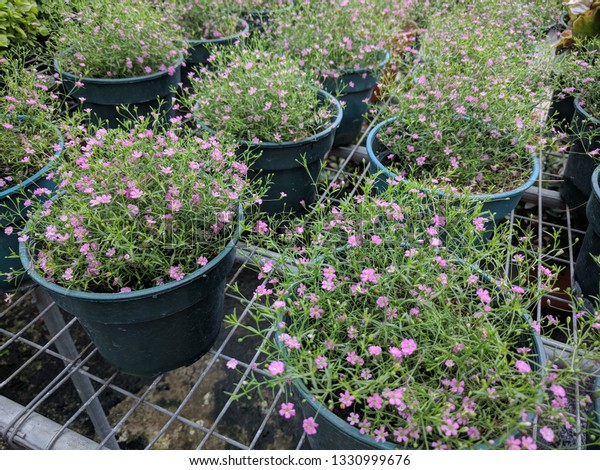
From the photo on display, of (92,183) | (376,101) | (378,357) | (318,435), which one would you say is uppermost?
(92,183)

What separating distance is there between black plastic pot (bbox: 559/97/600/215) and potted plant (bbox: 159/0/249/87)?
5.54 ft

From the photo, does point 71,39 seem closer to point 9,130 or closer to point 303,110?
point 9,130

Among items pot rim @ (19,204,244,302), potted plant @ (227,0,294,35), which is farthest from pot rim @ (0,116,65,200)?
potted plant @ (227,0,294,35)

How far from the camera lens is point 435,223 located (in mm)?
1189

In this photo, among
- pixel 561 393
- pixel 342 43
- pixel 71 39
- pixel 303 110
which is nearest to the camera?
pixel 561 393

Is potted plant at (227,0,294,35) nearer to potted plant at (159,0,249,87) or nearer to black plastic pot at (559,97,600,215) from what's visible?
potted plant at (159,0,249,87)

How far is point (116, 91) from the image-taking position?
2115mm

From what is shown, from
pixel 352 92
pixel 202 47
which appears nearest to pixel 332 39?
pixel 352 92

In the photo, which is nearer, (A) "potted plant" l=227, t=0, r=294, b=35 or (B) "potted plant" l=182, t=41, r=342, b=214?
(B) "potted plant" l=182, t=41, r=342, b=214

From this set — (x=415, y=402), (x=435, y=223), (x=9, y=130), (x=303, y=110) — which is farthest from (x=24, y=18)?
(x=415, y=402)

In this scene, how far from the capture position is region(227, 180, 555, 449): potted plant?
0.91 m

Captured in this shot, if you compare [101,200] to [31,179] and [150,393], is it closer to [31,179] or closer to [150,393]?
[31,179]

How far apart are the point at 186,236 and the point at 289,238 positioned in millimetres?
298

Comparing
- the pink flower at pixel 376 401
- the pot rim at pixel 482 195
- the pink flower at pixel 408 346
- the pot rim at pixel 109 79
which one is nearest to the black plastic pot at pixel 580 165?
the pot rim at pixel 482 195
